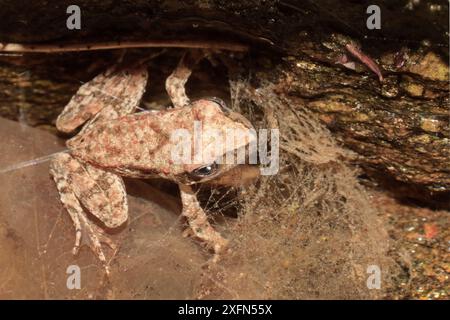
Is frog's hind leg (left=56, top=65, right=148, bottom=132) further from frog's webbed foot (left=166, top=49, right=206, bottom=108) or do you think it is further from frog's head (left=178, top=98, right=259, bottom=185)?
frog's head (left=178, top=98, right=259, bottom=185)

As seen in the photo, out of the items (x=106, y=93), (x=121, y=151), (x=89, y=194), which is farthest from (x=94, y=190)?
(x=106, y=93)

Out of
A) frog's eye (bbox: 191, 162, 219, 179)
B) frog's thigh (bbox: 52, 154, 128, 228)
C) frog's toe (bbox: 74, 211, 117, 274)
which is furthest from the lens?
frog's thigh (bbox: 52, 154, 128, 228)

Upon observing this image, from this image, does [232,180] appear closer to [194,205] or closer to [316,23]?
[194,205]

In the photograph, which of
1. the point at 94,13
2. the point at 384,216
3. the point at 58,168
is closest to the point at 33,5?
the point at 94,13

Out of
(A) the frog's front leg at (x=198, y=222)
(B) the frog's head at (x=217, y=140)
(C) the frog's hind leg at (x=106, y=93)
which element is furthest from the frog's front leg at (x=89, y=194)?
(B) the frog's head at (x=217, y=140)

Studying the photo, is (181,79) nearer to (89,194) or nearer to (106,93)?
(106,93)

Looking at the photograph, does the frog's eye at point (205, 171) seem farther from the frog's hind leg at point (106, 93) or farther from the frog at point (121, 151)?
the frog's hind leg at point (106, 93)

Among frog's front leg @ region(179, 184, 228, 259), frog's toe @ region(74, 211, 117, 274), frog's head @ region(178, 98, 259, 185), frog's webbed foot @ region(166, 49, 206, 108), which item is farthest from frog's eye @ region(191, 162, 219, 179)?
frog's toe @ region(74, 211, 117, 274)
